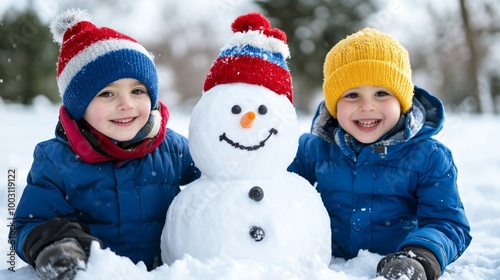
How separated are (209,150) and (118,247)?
0.69 metres

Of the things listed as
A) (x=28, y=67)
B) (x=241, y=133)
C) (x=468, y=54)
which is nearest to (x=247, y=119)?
(x=241, y=133)

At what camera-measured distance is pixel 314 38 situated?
15641 millimetres

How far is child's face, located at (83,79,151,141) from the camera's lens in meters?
2.11

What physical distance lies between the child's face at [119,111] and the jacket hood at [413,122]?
0.86m

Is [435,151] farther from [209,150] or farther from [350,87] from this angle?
[209,150]

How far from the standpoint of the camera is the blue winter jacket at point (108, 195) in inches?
82.0

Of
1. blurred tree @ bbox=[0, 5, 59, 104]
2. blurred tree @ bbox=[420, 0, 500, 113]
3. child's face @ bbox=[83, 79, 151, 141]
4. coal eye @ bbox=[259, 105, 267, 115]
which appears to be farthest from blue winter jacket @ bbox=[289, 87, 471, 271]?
blurred tree @ bbox=[420, 0, 500, 113]

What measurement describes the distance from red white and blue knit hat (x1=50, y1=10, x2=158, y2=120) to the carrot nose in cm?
53

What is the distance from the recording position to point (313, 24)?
15.6 m

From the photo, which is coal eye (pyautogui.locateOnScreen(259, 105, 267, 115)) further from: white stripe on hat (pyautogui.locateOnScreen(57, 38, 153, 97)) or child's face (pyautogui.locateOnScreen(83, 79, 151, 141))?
white stripe on hat (pyautogui.locateOnScreen(57, 38, 153, 97))

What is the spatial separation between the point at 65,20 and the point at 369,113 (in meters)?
1.39

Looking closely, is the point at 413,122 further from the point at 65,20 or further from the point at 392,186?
the point at 65,20

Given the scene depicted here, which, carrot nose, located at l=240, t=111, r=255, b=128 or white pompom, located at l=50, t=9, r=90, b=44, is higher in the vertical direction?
white pompom, located at l=50, t=9, r=90, b=44

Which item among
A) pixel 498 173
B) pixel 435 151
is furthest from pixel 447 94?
pixel 435 151
